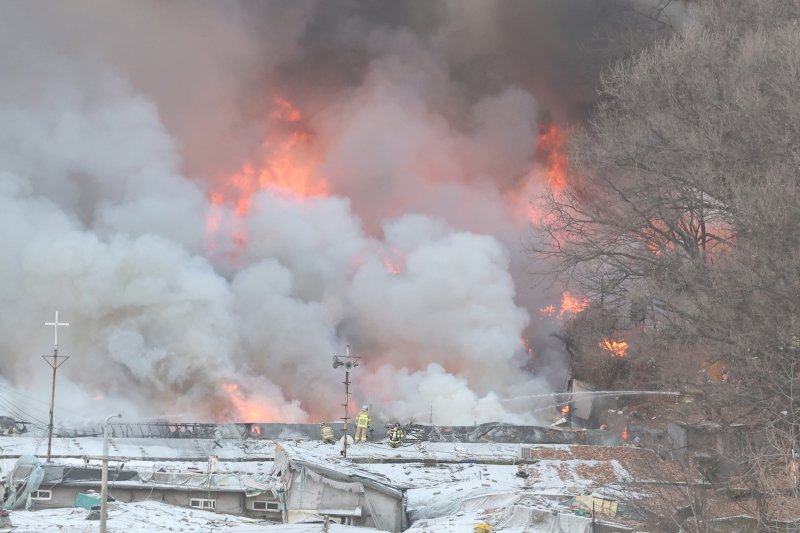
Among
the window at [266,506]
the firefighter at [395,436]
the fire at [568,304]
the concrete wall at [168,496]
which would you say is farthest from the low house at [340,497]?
the fire at [568,304]

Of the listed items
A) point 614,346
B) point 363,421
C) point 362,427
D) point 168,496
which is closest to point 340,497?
point 168,496

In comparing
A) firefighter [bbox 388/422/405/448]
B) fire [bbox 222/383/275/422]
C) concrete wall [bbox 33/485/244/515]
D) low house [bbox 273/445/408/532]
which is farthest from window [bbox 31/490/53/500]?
fire [bbox 222/383/275/422]

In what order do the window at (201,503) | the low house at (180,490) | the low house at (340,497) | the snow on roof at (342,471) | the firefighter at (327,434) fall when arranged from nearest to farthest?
the low house at (340,497), the snow on roof at (342,471), the low house at (180,490), the window at (201,503), the firefighter at (327,434)

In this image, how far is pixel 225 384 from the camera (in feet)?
128

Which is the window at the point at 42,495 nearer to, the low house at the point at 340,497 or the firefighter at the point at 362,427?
the low house at the point at 340,497

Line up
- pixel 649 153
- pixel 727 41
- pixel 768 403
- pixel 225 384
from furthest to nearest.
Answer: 1. pixel 225 384
2. pixel 727 41
3. pixel 649 153
4. pixel 768 403

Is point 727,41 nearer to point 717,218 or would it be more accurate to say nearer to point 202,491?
point 717,218

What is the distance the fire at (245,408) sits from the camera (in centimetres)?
3884

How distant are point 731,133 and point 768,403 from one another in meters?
10.5

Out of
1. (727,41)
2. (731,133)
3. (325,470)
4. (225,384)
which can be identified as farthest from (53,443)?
(727,41)

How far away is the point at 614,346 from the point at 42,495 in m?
24.9

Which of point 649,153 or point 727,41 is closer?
point 649,153

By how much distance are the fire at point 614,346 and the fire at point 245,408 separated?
14150 millimetres

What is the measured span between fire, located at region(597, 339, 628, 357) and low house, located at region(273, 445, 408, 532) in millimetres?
17249
